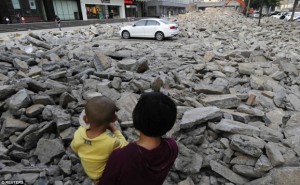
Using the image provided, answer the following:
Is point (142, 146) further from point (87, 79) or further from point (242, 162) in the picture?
point (87, 79)

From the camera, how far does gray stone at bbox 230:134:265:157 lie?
342 cm

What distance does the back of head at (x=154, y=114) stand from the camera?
1.51 meters

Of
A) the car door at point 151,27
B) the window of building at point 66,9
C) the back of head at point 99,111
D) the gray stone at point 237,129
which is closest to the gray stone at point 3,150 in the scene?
the back of head at point 99,111

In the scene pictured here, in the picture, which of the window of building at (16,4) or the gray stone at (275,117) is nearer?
the gray stone at (275,117)

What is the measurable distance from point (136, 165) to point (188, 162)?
2.17 m

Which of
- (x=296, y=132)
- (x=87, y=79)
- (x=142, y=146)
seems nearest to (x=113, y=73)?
(x=87, y=79)

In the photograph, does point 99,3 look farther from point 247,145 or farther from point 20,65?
point 247,145

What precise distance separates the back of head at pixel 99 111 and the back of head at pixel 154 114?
1.19 feet

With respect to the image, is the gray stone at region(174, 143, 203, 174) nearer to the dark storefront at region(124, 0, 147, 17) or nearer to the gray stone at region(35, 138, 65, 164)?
the gray stone at region(35, 138, 65, 164)

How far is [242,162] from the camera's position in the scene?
3469 mm

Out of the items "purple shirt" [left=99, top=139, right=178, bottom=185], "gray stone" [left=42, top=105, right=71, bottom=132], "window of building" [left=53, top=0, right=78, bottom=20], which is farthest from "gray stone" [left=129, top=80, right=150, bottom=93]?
"window of building" [left=53, top=0, right=78, bottom=20]

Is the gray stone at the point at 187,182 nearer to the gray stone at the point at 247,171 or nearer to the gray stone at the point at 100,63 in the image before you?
the gray stone at the point at 247,171

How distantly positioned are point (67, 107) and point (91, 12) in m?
38.4

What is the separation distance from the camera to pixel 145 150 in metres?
1.56
